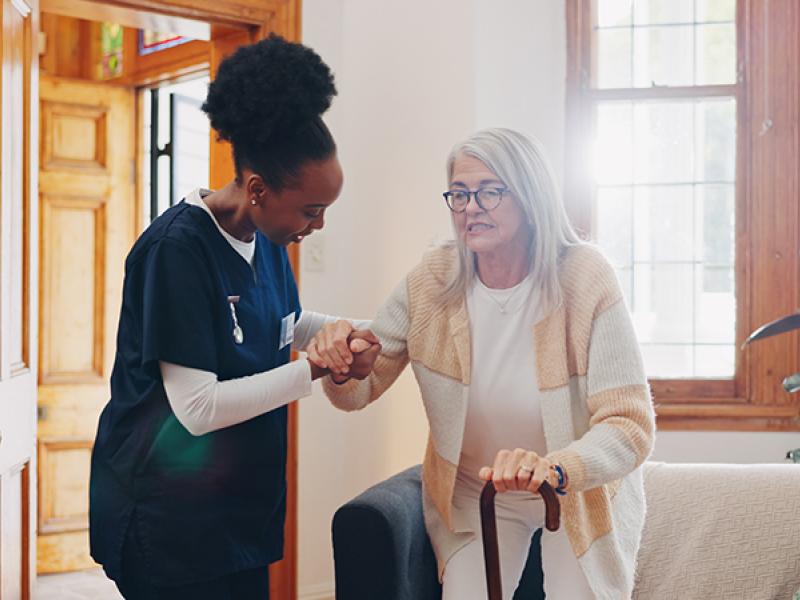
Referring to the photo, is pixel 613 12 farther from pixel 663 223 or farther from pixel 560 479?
pixel 560 479

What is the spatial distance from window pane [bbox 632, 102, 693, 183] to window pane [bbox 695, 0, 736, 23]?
12.8 inches

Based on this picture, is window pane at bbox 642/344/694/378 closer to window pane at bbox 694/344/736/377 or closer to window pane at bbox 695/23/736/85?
window pane at bbox 694/344/736/377

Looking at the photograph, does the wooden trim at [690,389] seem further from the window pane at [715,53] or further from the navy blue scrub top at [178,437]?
the navy blue scrub top at [178,437]

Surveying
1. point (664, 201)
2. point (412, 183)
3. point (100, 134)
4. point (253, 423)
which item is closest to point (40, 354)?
point (100, 134)

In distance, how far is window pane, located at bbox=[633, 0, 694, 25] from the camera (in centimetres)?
379

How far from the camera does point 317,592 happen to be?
12.0ft

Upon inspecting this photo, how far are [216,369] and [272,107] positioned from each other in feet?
1.49

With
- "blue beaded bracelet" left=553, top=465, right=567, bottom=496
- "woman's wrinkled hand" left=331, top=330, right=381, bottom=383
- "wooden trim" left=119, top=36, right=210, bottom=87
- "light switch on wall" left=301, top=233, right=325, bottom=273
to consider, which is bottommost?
"blue beaded bracelet" left=553, top=465, right=567, bottom=496

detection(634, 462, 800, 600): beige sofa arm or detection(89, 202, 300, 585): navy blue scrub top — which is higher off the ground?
detection(89, 202, 300, 585): navy blue scrub top

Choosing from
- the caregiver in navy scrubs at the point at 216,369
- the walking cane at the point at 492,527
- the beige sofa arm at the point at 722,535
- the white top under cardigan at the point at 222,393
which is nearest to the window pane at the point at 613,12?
the beige sofa arm at the point at 722,535

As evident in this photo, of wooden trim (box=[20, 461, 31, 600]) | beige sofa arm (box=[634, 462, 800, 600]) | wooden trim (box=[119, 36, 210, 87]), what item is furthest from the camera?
wooden trim (box=[119, 36, 210, 87])

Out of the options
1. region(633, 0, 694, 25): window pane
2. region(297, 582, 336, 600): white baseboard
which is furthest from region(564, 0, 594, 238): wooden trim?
region(297, 582, 336, 600): white baseboard

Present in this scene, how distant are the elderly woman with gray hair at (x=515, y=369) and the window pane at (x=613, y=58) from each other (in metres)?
1.90

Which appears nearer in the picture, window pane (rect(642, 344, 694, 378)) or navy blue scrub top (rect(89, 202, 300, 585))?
navy blue scrub top (rect(89, 202, 300, 585))
